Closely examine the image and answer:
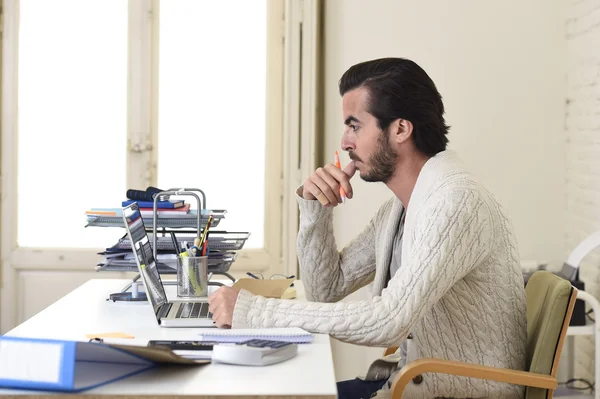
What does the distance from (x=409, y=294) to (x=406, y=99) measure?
635mm

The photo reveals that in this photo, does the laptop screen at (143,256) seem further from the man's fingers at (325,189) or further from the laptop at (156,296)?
the man's fingers at (325,189)

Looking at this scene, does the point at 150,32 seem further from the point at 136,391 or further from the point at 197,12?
the point at 136,391

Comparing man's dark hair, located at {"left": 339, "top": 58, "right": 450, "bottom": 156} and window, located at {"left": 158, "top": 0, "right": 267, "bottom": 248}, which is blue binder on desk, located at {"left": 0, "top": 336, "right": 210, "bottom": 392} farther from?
window, located at {"left": 158, "top": 0, "right": 267, "bottom": 248}

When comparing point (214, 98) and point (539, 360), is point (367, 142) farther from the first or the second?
point (214, 98)

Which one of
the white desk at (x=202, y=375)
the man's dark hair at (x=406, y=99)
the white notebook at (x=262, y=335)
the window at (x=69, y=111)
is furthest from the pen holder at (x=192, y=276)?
the window at (x=69, y=111)

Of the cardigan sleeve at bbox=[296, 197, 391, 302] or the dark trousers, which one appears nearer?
the dark trousers

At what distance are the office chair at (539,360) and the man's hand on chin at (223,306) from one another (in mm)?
376

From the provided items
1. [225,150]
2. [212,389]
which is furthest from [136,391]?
[225,150]

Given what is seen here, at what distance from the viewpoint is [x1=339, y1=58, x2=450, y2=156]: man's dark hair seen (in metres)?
2.04

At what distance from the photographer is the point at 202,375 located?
51.0 inches

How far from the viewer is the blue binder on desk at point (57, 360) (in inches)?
45.9

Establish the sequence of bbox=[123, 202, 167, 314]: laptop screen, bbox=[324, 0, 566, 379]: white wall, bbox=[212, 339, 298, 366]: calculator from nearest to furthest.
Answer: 1. bbox=[212, 339, 298, 366]: calculator
2. bbox=[123, 202, 167, 314]: laptop screen
3. bbox=[324, 0, 566, 379]: white wall

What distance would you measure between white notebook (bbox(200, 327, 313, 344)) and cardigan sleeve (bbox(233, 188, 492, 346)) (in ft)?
0.13

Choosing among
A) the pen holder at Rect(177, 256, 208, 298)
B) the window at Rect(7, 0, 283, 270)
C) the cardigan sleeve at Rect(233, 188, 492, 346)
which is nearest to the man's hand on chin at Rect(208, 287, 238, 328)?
the cardigan sleeve at Rect(233, 188, 492, 346)
